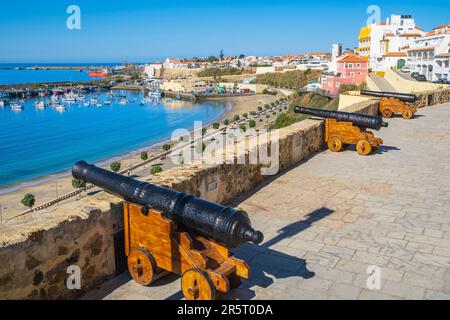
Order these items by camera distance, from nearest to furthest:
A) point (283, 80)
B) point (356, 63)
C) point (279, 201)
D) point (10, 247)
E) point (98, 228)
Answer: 1. point (10, 247)
2. point (98, 228)
3. point (279, 201)
4. point (356, 63)
5. point (283, 80)

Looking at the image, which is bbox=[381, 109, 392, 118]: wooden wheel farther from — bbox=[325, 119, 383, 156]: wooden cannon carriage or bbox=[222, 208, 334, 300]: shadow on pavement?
bbox=[222, 208, 334, 300]: shadow on pavement

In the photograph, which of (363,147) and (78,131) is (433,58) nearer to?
(363,147)

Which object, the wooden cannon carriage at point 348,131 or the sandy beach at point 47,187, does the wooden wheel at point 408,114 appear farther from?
the sandy beach at point 47,187

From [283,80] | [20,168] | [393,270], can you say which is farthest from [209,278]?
[283,80]

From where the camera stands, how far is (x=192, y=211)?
3123 mm

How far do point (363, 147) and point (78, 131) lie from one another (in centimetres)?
4826

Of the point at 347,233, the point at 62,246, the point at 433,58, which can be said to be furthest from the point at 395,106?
the point at 433,58

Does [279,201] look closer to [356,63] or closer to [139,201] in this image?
Answer: [139,201]

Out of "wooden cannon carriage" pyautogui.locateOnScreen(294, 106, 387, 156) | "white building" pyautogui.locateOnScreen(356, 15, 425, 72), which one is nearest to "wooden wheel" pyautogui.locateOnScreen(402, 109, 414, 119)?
"wooden cannon carriage" pyautogui.locateOnScreen(294, 106, 387, 156)

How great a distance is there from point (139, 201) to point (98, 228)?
16.9 inches

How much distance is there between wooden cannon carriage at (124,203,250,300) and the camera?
3.05 metres

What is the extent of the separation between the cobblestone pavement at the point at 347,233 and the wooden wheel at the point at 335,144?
410 millimetres

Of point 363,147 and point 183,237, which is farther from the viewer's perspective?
point 363,147

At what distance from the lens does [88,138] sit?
4709 cm
